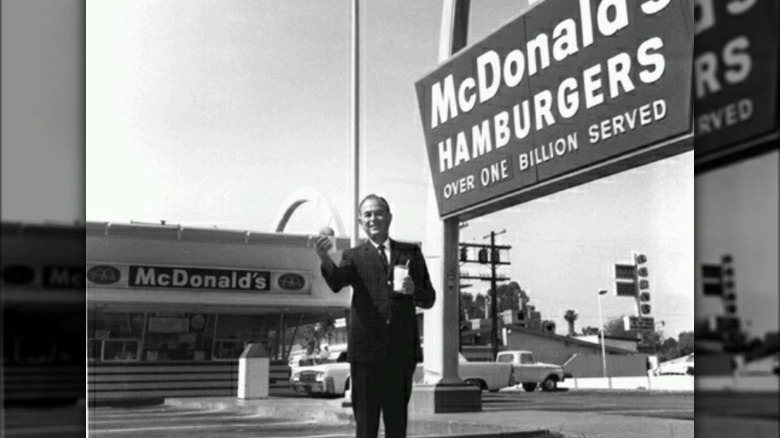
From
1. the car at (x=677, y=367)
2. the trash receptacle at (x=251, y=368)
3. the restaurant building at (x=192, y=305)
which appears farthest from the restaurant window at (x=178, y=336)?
the car at (x=677, y=367)

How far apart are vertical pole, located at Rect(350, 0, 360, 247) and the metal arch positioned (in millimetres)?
51

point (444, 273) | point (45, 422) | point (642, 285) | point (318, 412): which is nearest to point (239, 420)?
point (318, 412)

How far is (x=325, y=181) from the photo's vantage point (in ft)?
9.56

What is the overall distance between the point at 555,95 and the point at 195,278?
1239mm

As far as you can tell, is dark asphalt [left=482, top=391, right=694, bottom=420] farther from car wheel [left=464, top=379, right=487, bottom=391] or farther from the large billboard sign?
the large billboard sign

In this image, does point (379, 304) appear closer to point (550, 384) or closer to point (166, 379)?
point (550, 384)

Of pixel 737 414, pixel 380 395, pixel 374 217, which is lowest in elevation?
pixel 380 395

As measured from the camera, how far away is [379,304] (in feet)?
9.61

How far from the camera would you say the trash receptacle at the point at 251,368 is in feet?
9.35

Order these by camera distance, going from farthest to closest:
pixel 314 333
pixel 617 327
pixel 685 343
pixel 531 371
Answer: pixel 314 333, pixel 531 371, pixel 617 327, pixel 685 343

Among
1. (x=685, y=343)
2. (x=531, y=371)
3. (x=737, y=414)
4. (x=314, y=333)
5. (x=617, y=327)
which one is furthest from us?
(x=314, y=333)

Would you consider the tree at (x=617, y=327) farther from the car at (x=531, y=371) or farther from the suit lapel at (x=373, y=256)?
the suit lapel at (x=373, y=256)

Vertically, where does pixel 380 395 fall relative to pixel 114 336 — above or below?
below

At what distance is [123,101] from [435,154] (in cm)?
106
